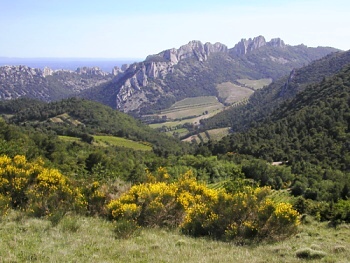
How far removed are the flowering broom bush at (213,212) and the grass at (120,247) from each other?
73 cm

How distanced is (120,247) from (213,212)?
468 cm

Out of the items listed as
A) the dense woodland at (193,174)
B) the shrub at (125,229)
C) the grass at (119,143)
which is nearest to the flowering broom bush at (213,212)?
the dense woodland at (193,174)

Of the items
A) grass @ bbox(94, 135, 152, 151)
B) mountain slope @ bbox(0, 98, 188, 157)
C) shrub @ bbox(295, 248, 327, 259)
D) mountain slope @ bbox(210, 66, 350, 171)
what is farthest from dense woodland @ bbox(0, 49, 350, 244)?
grass @ bbox(94, 135, 152, 151)

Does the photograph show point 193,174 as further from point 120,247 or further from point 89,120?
point 89,120

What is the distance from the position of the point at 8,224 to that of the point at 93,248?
4.37 metres

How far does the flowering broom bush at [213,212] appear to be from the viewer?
12.6m

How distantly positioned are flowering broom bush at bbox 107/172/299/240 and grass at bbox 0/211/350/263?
0.73m

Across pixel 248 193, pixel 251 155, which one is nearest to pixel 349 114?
pixel 251 155

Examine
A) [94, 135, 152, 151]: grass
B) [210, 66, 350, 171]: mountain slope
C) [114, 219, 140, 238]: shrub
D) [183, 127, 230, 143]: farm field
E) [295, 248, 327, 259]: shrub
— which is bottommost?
[183, 127, 230, 143]: farm field

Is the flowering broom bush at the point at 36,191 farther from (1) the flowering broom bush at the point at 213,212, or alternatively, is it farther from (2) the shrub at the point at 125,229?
(2) the shrub at the point at 125,229

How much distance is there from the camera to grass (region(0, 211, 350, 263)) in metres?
9.36

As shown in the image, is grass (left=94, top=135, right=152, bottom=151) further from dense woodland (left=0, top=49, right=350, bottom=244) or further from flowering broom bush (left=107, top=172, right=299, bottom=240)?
flowering broom bush (left=107, top=172, right=299, bottom=240)

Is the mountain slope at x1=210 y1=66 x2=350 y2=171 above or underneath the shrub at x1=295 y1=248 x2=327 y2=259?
underneath

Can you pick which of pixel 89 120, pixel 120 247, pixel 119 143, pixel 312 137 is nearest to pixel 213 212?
pixel 120 247
